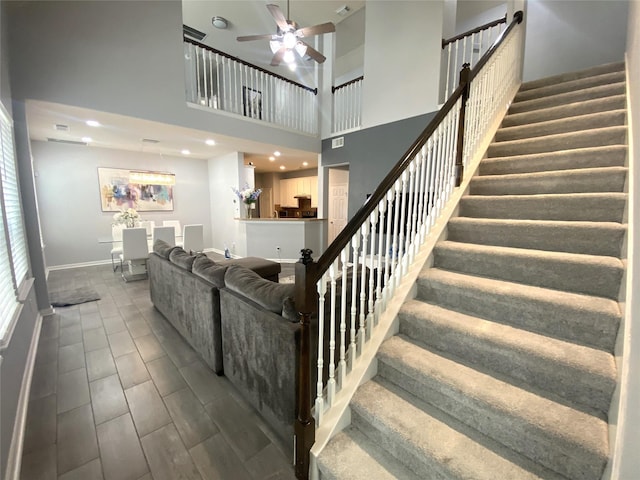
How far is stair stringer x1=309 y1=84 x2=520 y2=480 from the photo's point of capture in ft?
4.62

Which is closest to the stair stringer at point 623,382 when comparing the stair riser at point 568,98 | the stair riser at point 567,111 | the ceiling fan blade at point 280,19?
the stair riser at point 567,111

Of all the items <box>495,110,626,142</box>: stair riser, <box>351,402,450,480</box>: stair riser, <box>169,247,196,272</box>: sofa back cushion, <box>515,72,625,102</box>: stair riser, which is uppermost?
<box>515,72,625,102</box>: stair riser

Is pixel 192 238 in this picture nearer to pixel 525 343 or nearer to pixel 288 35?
pixel 288 35

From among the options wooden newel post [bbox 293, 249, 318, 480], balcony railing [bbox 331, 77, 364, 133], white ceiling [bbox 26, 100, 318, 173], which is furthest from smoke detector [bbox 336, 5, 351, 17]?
wooden newel post [bbox 293, 249, 318, 480]

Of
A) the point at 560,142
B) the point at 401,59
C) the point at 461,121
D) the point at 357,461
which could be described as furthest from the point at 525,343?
the point at 401,59

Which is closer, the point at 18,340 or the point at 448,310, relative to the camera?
the point at 448,310

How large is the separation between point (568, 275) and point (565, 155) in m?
1.24

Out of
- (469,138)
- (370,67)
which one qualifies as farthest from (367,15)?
(469,138)

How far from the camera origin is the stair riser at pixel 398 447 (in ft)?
3.64

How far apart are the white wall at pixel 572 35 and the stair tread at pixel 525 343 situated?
511cm

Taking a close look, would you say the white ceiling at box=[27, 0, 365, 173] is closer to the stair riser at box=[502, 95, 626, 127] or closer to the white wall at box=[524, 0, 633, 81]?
the white wall at box=[524, 0, 633, 81]

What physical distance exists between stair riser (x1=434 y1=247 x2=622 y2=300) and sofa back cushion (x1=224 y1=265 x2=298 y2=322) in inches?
47.9

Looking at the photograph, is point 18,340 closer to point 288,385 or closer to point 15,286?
point 15,286

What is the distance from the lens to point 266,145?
5.45 m
